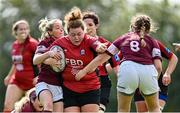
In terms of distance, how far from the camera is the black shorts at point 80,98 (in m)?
10.4

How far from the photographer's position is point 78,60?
33.9 feet

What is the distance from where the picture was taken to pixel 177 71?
33.4 meters

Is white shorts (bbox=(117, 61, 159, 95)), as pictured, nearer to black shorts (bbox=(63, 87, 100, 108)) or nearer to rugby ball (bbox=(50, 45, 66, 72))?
black shorts (bbox=(63, 87, 100, 108))

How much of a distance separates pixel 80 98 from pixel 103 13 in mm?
39985

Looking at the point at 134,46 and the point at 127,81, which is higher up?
the point at 134,46

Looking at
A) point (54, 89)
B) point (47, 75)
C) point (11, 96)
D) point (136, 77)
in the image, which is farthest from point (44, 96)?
point (11, 96)

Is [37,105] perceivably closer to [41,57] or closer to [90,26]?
[41,57]

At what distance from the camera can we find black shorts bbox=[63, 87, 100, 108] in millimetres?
10359

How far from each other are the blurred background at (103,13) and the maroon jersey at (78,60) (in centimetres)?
2804

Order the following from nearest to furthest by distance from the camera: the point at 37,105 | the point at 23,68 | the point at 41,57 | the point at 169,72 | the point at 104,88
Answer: the point at 41,57
the point at 37,105
the point at 169,72
the point at 104,88
the point at 23,68

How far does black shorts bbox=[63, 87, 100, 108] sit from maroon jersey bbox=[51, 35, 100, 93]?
0.17 ft

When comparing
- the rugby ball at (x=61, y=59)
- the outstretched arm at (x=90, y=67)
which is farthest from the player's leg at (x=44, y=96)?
the outstretched arm at (x=90, y=67)

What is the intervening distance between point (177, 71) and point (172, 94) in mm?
1199

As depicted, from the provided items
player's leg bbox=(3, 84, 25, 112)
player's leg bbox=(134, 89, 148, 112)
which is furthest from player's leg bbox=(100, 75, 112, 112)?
player's leg bbox=(3, 84, 25, 112)
